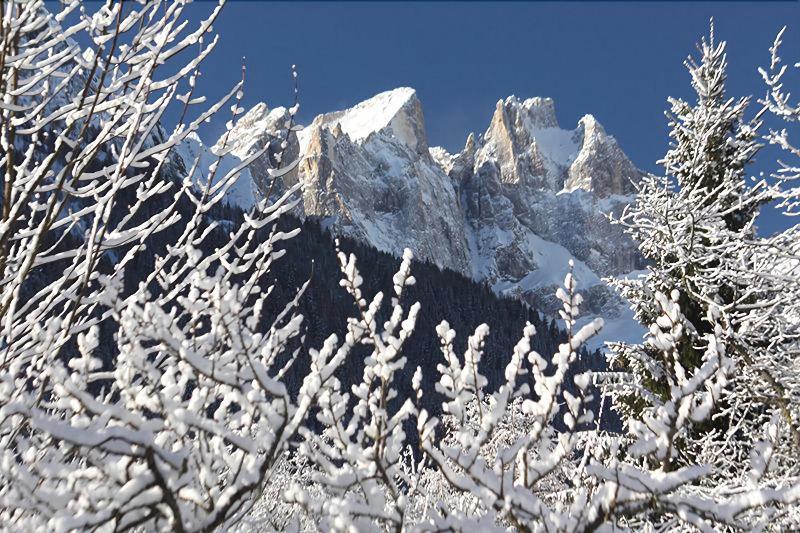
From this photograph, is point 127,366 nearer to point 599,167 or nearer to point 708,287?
point 708,287

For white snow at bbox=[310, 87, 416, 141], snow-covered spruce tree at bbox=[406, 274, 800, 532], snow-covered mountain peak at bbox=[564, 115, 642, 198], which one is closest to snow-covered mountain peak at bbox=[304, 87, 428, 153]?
white snow at bbox=[310, 87, 416, 141]

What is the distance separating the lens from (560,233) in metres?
165

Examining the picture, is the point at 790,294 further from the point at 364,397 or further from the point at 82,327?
the point at 82,327

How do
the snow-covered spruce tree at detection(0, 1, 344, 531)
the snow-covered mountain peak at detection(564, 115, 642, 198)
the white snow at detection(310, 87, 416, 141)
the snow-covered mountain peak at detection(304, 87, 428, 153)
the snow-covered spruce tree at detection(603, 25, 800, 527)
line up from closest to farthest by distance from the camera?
the snow-covered spruce tree at detection(0, 1, 344, 531) → the snow-covered spruce tree at detection(603, 25, 800, 527) → the snow-covered mountain peak at detection(304, 87, 428, 153) → the snow-covered mountain peak at detection(564, 115, 642, 198) → the white snow at detection(310, 87, 416, 141)

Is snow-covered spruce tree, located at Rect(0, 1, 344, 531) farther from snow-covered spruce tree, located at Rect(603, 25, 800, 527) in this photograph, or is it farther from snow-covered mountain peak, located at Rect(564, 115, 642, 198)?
snow-covered mountain peak, located at Rect(564, 115, 642, 198)

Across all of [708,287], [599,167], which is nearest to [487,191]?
[599,167]

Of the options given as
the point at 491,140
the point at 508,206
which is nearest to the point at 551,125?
the point at 491,140

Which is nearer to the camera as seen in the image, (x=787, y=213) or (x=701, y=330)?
(x=787, y=213)

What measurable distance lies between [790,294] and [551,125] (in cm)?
19624

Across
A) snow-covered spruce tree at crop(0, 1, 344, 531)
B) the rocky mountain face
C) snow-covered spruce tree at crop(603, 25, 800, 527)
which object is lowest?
snow-covered spruce tree at crop(0, 1, 344, 531)

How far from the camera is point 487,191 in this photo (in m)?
165

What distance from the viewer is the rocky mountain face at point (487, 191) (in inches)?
5492

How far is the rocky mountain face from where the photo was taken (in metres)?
140

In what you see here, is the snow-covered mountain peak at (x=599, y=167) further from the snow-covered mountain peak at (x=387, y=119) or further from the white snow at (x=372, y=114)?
the white snow at (x=372, y=114)
